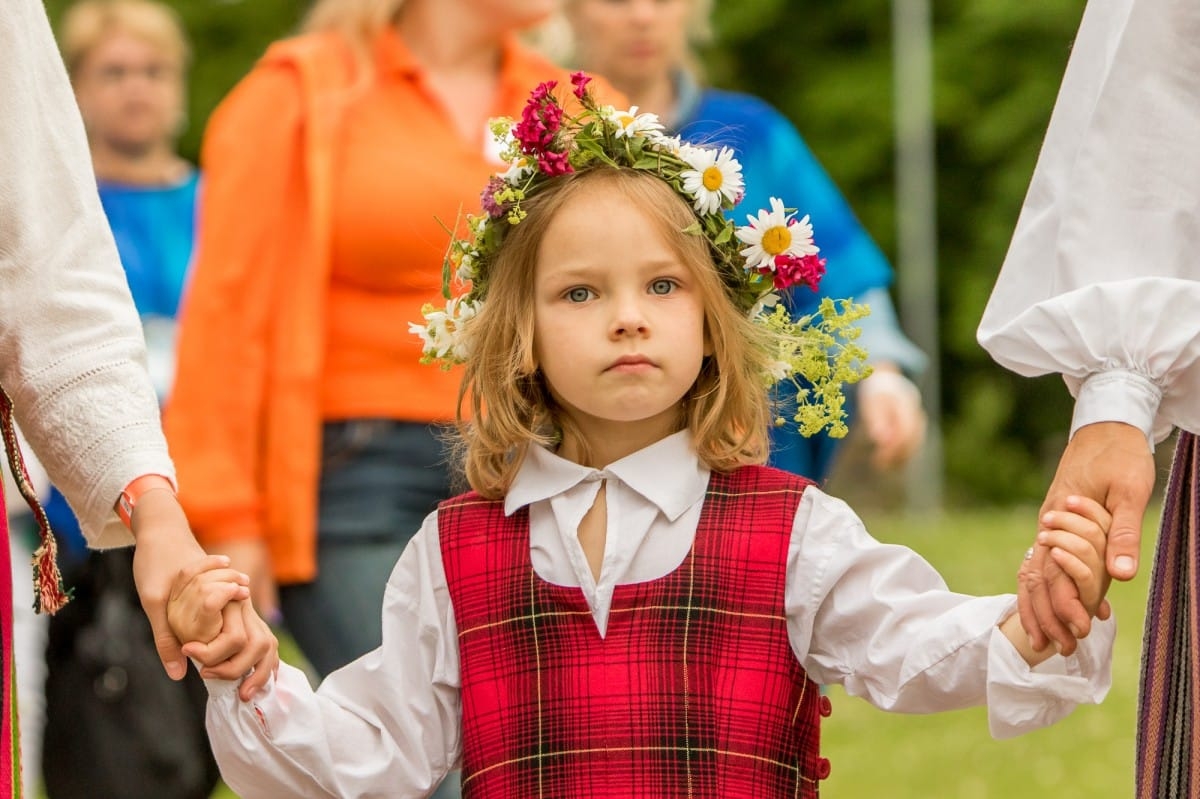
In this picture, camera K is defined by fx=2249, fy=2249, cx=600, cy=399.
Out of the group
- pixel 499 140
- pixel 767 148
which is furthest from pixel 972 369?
pixel 499 140

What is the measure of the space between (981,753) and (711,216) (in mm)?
5479

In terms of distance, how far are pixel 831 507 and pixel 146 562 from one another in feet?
3.04

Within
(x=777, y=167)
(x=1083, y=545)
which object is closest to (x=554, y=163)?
(x=1083, y=545)

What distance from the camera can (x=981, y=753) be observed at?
8320 millimetres

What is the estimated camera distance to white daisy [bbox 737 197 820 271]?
321 centimetres

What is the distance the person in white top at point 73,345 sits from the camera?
2.92m

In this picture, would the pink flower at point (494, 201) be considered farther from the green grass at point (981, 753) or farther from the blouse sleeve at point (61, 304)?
the green grass at point (981, 753)

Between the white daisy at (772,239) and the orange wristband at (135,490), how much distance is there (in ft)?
2.89

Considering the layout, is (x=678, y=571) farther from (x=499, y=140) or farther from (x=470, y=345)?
(x=499, y=140)

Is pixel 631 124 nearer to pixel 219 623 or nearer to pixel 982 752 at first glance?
pixel 219 623

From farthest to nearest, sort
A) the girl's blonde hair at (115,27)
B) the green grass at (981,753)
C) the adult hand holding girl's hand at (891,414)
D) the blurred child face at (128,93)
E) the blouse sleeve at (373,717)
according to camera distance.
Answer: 1. the green grass at (981,753)
2. the girl's blonde hair at (115,27)
3. the blurred child face at (128,93)
4. the adult hand holding girl's hand at (891,414)
5. the blouse sleeve at (373,717)

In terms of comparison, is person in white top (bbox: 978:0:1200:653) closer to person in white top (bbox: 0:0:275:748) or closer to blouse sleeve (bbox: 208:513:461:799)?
blouse sleeve (bbox: 208:513:461:799)

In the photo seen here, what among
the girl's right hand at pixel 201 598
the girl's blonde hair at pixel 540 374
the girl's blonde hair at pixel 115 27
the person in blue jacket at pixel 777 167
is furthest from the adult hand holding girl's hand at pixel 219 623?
→ the girl's blonde hair at pixel 115 27

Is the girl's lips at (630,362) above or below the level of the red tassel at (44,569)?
above
